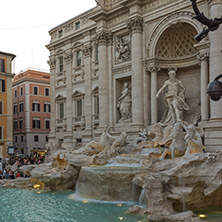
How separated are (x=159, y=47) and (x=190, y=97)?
12.3ft

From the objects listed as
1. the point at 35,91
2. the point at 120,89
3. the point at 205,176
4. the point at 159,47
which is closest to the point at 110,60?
the point at 120,89

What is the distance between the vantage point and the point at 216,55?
1638 cm

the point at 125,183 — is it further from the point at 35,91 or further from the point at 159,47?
the point at 35,91

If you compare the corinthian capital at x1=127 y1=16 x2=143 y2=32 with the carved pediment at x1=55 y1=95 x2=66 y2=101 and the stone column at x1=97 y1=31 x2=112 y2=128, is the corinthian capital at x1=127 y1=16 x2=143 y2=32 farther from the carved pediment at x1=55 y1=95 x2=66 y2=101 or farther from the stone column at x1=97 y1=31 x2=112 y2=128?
the carved pediment at x1=55 y1=95 x2=66 y2=101

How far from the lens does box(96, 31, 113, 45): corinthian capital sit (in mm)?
22980

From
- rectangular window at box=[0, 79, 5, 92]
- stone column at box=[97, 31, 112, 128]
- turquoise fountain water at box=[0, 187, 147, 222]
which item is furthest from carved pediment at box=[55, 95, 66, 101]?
turquoise fountain water at box=[0, 187, 147, 222]

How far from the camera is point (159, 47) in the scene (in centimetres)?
2039

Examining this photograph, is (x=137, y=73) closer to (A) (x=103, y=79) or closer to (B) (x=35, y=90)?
(A) (x=103, y=79)

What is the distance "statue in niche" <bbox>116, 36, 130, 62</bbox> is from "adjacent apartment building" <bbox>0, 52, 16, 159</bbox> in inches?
646

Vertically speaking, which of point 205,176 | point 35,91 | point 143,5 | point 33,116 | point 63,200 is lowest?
point 63,200

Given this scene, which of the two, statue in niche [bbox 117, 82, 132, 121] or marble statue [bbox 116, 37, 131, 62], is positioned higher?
marble statue [bbox 116, 37, 131, 62]

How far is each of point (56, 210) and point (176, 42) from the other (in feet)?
43.6

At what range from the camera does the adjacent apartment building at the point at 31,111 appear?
4109 centimetres

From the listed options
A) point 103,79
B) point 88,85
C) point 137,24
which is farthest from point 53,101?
point 137,24
